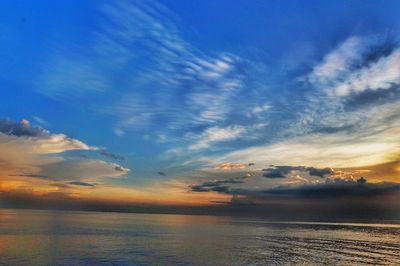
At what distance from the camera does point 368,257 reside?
276 feet

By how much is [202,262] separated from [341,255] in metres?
37.1

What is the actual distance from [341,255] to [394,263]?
14179 millimetres

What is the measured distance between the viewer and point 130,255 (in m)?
74.5

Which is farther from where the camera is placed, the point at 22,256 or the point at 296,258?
the point at 296,258

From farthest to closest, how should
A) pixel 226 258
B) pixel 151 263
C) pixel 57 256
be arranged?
pixel 226 258, pixel 57 256, pixel 151 263

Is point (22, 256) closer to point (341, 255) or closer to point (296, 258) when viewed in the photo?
point (296, 258)

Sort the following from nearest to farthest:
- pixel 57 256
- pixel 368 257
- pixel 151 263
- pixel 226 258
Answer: pixel 151 263 → pixel 57 256 → pixel 226 258 → pixel 368 257

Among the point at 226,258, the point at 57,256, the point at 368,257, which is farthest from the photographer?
the point at 368,257

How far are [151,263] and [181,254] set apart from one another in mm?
14399

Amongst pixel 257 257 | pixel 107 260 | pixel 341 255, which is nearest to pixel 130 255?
pixel 107 260

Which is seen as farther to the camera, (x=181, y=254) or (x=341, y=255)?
(x=341, y=255)

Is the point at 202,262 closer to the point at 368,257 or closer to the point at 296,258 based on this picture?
the point at 296,258

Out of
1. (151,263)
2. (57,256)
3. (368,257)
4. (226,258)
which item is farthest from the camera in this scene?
(368,257)

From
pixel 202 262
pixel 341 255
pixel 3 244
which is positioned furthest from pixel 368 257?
pixel 3 244
